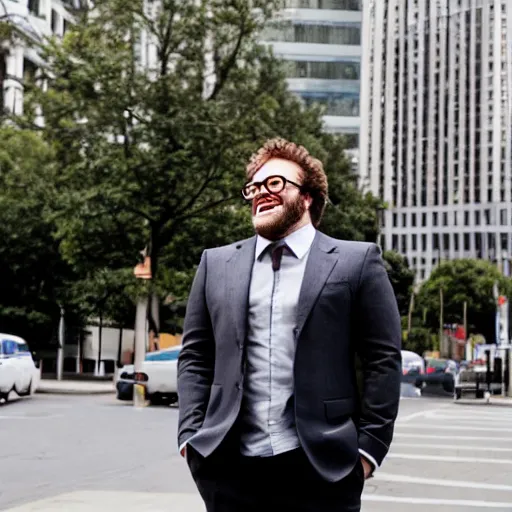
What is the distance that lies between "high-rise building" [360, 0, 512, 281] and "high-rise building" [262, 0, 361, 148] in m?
50.2

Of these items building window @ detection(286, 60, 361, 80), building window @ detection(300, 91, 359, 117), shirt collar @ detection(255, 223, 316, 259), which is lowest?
shirt collar @ detection(255, 223, 316, 259)

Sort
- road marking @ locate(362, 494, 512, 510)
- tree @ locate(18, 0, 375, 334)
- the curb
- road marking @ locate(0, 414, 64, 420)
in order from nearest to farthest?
road marking @ locate(362, 494, 512, 510) < road marking @ locate(0, 414, 64, 420) < tree @ locate(18, 0, 375, 334) < the curb

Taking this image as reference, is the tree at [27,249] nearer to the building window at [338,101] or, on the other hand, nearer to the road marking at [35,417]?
the road marking at [35,417]

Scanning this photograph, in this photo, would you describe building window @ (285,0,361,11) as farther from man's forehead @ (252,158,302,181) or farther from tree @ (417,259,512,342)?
man's forehead @ (252,158,302,181)

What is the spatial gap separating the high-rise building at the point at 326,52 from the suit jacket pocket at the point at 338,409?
3336 inches

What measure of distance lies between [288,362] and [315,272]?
1.01 ft

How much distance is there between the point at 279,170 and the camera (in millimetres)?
3625

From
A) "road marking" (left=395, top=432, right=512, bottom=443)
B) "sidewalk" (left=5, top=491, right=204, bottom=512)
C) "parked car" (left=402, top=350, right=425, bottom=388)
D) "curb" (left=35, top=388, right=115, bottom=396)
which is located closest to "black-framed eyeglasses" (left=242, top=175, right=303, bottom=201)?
"sidewalk" (left=5, top=491, right=204, bottom=512)

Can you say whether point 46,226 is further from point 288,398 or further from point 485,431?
point 288,398

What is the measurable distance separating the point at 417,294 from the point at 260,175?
96231 mm

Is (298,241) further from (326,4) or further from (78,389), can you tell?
(326,4)

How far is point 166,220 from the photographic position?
30.2 meters

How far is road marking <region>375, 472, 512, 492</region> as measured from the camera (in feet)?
34.7

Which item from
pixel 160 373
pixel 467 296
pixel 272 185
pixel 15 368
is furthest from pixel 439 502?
pixel 467 296
